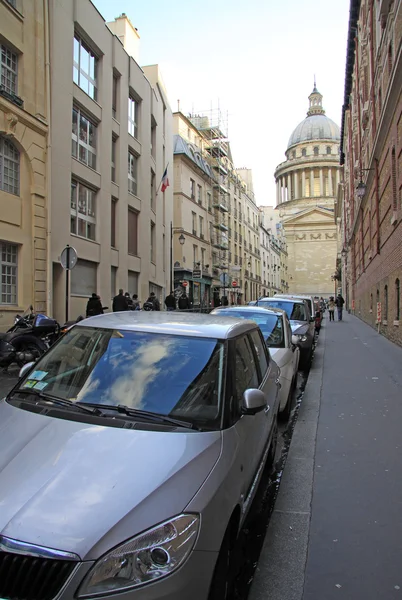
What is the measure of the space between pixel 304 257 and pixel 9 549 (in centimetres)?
10903

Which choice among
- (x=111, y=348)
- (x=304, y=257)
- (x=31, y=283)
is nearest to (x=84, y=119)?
(x=31, y=283)

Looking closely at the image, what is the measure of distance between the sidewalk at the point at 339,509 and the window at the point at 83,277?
13.3 m

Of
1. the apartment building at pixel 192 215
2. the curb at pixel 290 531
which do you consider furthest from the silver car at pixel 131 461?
the apartment building at pixel 192 215

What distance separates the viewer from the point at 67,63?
17734mm

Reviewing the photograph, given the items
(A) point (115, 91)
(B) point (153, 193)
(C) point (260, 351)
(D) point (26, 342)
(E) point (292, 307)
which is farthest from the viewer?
(B) point (153, 193)

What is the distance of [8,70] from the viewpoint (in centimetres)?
1481

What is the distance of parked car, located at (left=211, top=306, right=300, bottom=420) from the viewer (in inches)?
258

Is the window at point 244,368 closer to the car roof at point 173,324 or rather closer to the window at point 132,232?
the car roof at point 173,324

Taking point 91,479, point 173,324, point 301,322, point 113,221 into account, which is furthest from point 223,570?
point 113,221

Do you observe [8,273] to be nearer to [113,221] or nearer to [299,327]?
[113,221]

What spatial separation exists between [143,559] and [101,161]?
20.6 m

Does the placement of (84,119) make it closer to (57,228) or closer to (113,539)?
(57,228)

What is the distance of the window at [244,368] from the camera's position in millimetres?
3276

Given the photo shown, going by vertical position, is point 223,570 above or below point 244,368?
below
